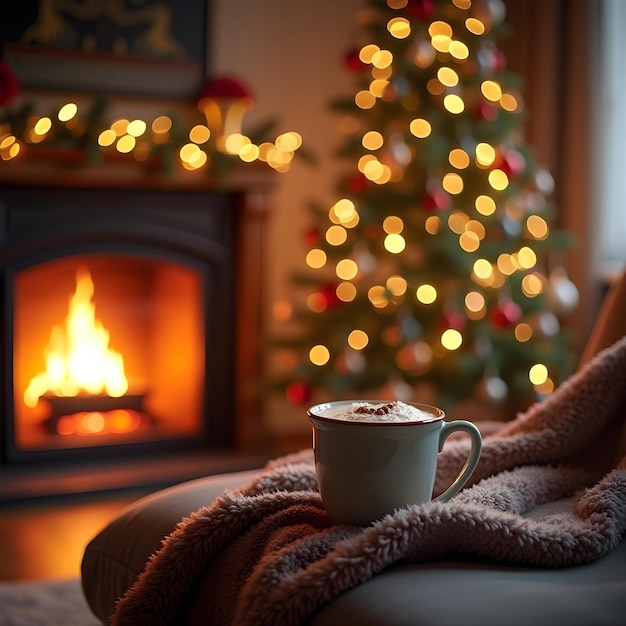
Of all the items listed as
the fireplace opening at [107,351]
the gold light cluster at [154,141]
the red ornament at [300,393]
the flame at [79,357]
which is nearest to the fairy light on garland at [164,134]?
the gold light cluster at [154,141]

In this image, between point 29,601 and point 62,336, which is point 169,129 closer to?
point 62,336

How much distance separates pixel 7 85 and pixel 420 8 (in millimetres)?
1454

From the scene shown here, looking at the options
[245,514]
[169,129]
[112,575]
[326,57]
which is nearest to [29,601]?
[112,575]

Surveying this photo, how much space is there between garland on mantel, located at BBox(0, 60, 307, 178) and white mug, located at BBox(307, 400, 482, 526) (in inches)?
92.2

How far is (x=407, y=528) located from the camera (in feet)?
2.98

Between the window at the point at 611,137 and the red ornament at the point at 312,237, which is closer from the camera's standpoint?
the red ornament at the point at 312,237

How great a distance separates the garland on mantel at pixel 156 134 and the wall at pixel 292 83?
188 millimetres

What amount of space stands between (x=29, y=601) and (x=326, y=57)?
2622 mm

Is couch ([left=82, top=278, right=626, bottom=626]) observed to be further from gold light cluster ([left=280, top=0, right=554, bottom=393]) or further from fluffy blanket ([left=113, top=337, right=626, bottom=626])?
gold light cluster ([left=280, top=0, right=554, bottom=393])

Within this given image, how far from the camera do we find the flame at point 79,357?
3.48 metres

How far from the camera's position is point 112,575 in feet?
4.10

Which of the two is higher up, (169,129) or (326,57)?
(326,57)

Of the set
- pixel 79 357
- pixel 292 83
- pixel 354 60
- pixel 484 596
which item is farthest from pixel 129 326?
pixel 484 596

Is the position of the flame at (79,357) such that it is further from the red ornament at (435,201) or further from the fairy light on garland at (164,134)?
the red ornament at (435,201)
